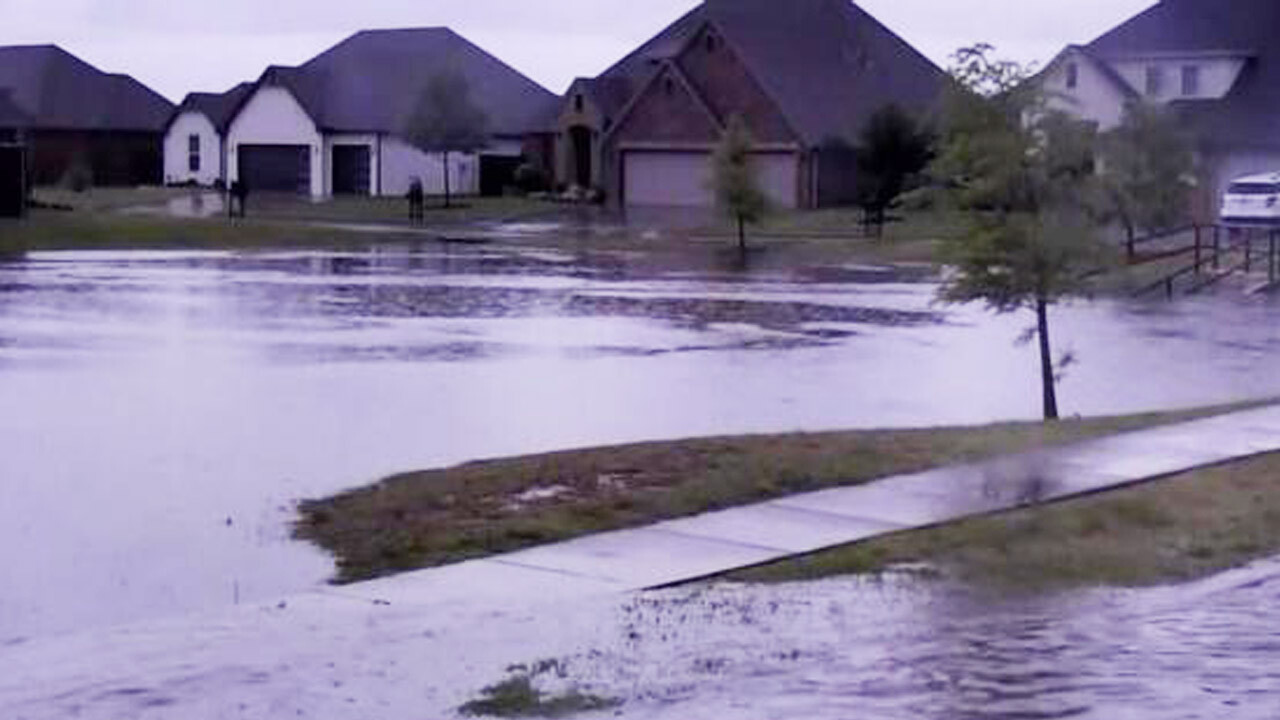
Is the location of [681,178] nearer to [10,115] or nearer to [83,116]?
[83,116]

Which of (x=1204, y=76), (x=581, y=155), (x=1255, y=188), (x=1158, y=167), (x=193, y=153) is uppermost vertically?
(x=1204, y=76)

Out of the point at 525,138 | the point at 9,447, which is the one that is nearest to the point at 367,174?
the point at 525,138

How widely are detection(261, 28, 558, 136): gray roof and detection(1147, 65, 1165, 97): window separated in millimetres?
28840

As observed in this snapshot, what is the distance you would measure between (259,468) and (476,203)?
72.9m

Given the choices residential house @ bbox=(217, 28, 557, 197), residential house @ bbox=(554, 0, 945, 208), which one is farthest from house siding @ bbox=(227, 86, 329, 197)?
residential house @ bbox=(554, 0, 945, 208)

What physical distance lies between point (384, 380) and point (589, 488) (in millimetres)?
11558

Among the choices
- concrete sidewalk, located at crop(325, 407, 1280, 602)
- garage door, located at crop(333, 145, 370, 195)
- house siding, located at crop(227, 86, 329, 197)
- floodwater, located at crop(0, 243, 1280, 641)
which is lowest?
floodwater, located at crop(0, 243, 1280, 641)

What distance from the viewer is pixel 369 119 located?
3922 inches

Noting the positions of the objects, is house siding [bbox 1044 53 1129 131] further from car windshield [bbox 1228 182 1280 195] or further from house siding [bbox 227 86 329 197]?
house siding [bbox 227 86 329 197]

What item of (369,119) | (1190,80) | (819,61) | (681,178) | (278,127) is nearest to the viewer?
(1190,80)

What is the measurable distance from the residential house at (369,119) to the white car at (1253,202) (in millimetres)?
40619

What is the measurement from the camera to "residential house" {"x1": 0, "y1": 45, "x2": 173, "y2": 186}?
105750 mm

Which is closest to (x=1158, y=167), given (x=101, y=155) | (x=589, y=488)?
(x=589, y=488)

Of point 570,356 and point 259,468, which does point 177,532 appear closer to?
point 259,468
